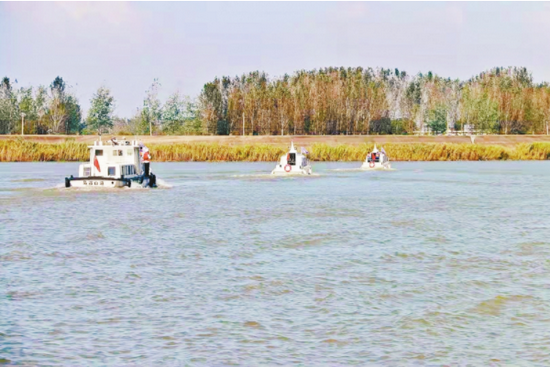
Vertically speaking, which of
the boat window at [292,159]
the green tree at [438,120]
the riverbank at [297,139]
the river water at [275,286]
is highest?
the green tree at [438,120]

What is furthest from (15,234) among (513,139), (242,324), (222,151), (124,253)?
(513,139)

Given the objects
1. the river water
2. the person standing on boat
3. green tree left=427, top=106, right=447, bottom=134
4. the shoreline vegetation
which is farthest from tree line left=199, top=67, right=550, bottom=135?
the river water

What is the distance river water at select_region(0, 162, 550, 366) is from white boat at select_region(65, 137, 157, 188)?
13.4 meters

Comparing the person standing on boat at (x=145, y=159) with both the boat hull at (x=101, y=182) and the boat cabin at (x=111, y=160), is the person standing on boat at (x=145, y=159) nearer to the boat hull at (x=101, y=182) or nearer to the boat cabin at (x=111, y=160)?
the boat cabin at (x=111, y=160)

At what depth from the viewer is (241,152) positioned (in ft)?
319

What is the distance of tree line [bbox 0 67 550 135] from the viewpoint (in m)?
175

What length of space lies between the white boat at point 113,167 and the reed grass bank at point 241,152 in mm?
42105

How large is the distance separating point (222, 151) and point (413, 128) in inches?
3874

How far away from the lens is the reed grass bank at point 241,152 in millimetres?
96250

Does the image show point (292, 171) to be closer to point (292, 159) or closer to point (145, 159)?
point (292, 159)

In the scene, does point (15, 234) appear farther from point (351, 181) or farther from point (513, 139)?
point (513, 139)

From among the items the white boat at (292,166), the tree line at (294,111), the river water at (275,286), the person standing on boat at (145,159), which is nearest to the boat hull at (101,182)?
the person standing on boat at (145,159)

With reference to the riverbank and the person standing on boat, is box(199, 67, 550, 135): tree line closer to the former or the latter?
the riverbank

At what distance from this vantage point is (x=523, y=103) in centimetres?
18962
